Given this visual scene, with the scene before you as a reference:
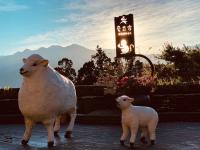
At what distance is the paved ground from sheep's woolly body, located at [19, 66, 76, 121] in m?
0.68

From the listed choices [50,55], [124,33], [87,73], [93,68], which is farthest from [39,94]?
[50,55]

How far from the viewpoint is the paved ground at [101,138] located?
9.37m

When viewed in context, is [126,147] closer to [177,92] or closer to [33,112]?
[33,112]

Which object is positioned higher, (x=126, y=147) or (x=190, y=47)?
(x=190, y=47)

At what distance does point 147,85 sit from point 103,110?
1.65m

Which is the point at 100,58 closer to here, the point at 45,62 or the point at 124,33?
the point at 124,33

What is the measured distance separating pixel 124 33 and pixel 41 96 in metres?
11.0

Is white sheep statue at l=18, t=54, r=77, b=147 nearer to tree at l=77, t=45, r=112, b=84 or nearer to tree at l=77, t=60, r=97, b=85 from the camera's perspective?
tree at l=77, t=45, r=112, b=84

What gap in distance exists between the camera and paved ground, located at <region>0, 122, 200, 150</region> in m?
9.37

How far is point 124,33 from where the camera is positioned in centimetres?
2019

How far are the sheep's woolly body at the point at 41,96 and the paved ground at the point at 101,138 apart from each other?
2.24 ft

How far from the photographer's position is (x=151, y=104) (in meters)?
15.7

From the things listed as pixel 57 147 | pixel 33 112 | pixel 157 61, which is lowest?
pixel 57 147

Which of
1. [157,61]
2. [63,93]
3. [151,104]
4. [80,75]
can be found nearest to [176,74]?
[157,61]
